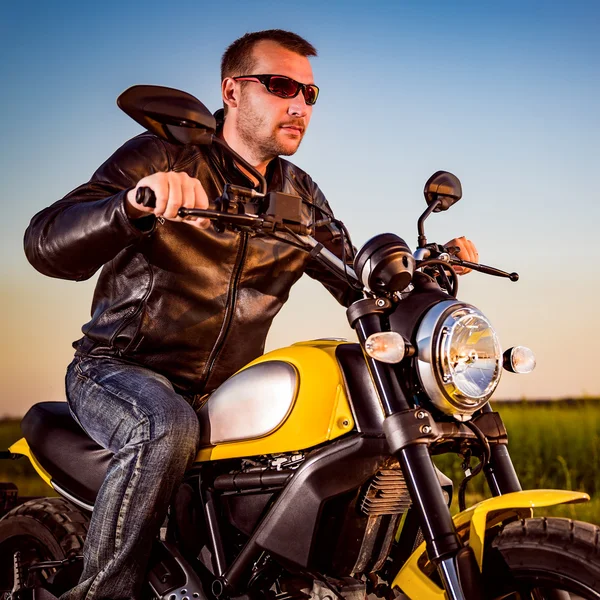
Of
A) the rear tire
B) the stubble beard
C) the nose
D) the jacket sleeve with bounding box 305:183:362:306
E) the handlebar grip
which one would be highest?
the nose

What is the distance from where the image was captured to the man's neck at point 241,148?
311cm

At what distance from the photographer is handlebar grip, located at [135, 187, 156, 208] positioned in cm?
206

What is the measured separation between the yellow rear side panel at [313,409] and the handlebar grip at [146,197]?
22.6 inches

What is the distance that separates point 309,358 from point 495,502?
24.5 inches

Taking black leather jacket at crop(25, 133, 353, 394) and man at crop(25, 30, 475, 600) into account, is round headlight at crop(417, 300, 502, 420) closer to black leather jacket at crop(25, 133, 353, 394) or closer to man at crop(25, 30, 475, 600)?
man at crop(25, 30, 475, 600)

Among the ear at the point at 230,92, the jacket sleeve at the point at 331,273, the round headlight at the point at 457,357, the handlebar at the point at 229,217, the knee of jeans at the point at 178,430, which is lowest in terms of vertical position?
the knee of jeans at the point at 178,430

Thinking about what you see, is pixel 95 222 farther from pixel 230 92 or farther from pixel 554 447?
pixel 554 447

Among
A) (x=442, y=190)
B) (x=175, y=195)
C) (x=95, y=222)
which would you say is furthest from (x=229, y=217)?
(x=442, y=190)

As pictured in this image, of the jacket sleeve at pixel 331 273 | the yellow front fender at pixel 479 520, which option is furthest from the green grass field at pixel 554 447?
the yellow front fender at pixel 479 520

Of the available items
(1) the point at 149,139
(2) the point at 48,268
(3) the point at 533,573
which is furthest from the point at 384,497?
(1) the point at 149,139

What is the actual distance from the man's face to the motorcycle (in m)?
0.62

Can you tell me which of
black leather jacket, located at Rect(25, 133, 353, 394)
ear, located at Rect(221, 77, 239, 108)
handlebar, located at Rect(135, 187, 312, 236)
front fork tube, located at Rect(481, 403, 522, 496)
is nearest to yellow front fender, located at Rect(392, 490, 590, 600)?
front fork tube, located at Rect(481, 403, 522, 496)

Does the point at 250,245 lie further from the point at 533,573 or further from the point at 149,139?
the point at 533,573

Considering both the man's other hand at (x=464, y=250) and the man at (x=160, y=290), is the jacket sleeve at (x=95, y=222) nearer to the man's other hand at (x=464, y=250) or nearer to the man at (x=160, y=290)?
the man at (x=160, y=290)
